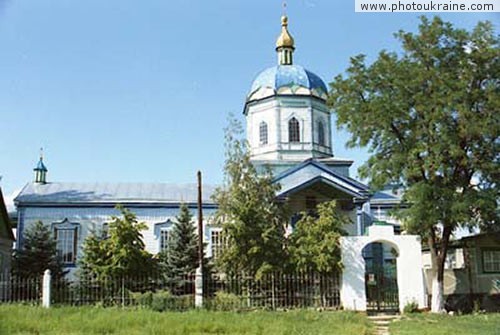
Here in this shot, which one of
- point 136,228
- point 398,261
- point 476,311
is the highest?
point 136,228

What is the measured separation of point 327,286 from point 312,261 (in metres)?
0.91

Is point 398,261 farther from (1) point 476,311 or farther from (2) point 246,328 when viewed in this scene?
(2) point 246,328

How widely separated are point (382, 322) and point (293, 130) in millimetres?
14785

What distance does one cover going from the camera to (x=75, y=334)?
10.9 meters

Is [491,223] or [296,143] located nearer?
[491,223]

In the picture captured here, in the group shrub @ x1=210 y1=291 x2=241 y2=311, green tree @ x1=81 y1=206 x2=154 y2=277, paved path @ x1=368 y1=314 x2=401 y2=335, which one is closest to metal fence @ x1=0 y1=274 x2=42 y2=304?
green tree @ x1=81 y1=206 x2=154 y2=277

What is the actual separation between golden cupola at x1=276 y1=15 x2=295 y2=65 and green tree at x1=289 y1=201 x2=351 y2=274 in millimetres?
13341

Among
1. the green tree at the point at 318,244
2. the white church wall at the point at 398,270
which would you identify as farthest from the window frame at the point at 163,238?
the white church wall at the point at 398,270

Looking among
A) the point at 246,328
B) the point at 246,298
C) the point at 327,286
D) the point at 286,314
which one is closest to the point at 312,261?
the point at 327,286

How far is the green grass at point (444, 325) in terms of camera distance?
12062 millimetres

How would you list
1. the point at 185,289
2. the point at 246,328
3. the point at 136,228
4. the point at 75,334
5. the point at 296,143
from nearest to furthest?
1. the point at 75,334
2. the point at 246,328
3. the point at 136,228
4. the point at 185,289
5. the point at 296,143

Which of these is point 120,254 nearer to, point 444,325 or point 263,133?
point 444,325

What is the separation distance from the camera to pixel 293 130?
29.1 m

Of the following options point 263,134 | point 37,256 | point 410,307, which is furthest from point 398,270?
point 37,256
